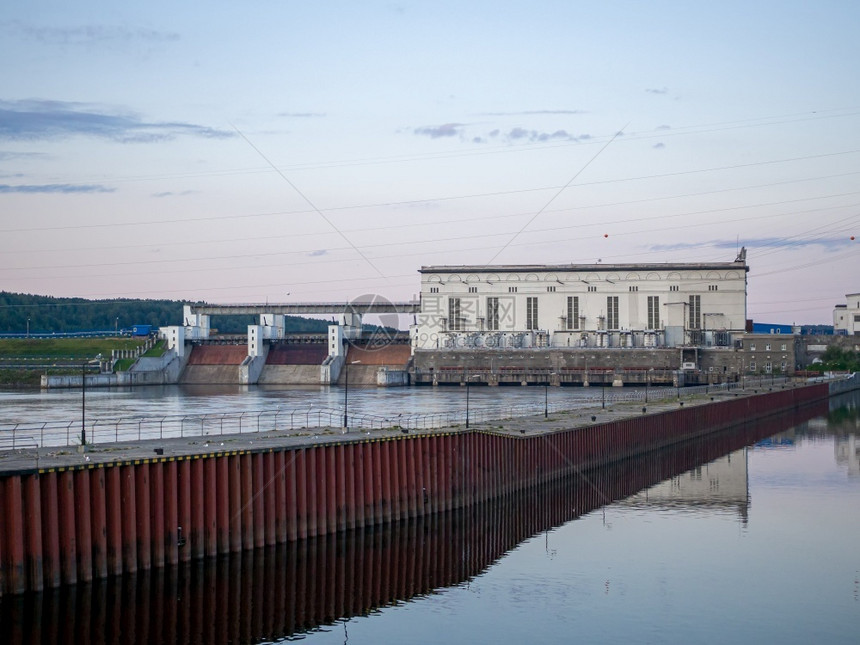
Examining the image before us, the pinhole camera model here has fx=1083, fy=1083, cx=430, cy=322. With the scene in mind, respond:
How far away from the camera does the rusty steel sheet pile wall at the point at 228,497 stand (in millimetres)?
27844

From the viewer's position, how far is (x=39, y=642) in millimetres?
25594

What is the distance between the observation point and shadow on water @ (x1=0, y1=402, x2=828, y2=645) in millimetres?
27000

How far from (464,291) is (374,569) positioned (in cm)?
12044

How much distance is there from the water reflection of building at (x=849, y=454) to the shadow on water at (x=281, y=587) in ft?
80.6

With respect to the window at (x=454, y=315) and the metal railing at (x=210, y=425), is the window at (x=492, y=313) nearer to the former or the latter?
the window at (x=454, y=315)

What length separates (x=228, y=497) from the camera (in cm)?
3325

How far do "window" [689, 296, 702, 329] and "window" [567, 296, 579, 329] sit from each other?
15427 millimetres

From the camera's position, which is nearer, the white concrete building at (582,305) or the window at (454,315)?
the white concrete building at (582,305)

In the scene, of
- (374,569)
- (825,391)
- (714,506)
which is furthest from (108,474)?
(825,391)

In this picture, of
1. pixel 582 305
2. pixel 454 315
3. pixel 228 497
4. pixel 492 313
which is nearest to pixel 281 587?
pixel 228 497

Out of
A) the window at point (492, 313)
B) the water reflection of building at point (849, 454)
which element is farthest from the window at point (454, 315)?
the water reflection of building at point (849, 454)

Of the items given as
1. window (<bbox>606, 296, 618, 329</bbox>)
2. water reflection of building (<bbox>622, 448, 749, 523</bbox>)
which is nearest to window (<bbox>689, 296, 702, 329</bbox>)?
window (<bbox>606, 296, 618, 329</bbox>)

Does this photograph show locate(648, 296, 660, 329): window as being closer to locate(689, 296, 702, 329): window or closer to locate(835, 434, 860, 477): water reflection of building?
locate(689, 296, 702, 329): window

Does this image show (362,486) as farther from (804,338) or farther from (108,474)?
(804,338)
